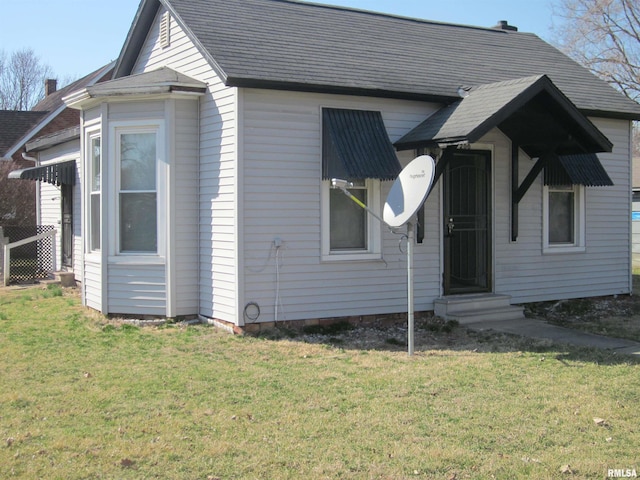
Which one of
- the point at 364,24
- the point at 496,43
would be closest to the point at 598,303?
the point at 496,43

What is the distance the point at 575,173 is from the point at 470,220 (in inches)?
77.8

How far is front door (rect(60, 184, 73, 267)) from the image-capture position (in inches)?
595

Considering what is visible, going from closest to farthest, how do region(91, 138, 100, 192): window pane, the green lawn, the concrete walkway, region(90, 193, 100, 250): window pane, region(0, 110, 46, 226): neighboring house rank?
the green lawn → the concrete walkway → region(91, 138, 100, 192): window pane → region(90, 193, 100, 250): window pane → region(0, 110, 46, 226): neighboring house

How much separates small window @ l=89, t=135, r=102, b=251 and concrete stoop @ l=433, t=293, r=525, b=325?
206 inches

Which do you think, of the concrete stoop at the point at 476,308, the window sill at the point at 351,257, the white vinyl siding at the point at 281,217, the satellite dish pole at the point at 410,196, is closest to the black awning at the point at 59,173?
the white vinyl siding at the point at 281,217

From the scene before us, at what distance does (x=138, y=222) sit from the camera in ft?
32.5

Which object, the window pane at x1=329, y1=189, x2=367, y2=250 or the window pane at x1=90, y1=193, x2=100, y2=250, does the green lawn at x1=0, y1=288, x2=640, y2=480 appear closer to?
the window pane at x1=329, y1=189, x2=367, y2=250

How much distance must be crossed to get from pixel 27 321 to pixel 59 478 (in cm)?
623

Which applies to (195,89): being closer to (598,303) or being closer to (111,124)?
(111,124)

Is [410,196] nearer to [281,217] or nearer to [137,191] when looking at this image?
[281,217]

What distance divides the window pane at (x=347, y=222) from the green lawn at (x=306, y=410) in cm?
186

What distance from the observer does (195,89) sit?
9516 millimetres

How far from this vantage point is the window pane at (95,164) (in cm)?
1045

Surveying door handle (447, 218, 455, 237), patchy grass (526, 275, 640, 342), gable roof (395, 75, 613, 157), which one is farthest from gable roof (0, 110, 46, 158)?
patchy grass (526, 275, 640, 342)
